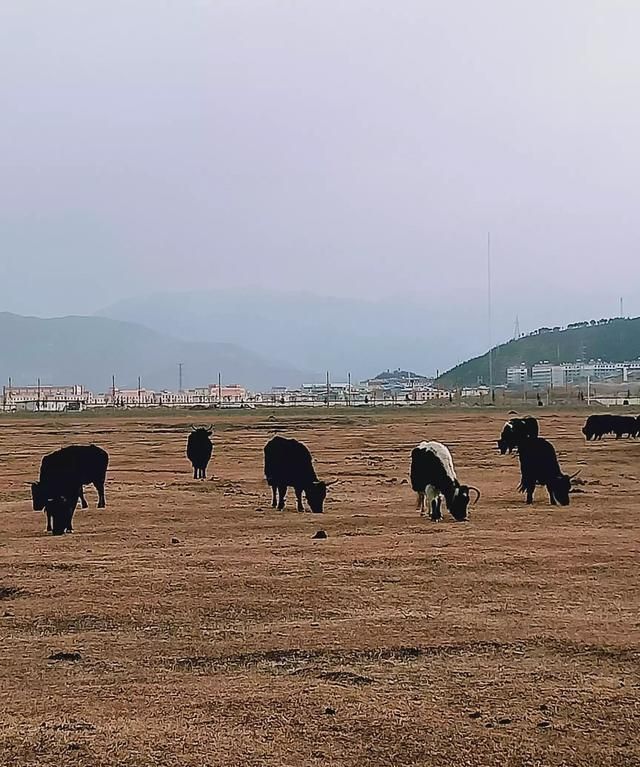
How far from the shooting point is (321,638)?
9.61 meters

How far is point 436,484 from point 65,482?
6.64 metres

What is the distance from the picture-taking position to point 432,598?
37.1ft

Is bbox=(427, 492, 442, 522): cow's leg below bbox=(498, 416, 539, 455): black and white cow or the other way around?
below

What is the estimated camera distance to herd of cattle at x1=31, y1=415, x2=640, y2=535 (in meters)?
18.0

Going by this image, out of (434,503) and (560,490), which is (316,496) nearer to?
(434,503)

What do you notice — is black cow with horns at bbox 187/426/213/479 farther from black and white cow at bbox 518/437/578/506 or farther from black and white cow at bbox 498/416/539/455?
black and white cow at bbox 498/416/539/455

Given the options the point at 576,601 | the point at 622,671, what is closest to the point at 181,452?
the point at 576,601

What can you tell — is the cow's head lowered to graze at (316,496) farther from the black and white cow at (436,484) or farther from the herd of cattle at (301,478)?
the black and white cow at (436,484)

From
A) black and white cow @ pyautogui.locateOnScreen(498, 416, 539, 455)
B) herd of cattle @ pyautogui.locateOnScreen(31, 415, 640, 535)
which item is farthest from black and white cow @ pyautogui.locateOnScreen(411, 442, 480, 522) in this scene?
black and white cow @ pyautogui.locateOnScreen(498, 416, 539, 455)

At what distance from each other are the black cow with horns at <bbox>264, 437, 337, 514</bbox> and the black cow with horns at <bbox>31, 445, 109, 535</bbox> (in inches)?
131

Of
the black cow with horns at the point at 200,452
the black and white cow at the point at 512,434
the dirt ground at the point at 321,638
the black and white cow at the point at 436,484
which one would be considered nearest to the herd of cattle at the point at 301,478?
the black and white cow at the point at 436,484

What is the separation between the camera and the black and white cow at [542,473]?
66.6ft

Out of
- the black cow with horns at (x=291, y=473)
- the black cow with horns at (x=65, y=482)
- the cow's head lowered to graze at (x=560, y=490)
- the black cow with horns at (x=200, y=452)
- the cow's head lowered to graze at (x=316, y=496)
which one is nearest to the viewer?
the black cow with horns at (x=65, y=482)

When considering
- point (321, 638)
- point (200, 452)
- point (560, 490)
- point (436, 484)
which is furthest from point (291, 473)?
point (321, 638)
